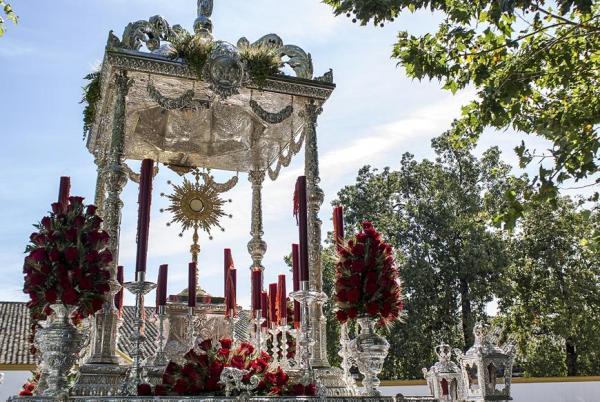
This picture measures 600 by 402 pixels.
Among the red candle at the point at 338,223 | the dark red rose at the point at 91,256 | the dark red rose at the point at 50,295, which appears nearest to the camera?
the dark red rose at the point at 50,295

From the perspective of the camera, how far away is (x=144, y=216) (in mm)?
5141

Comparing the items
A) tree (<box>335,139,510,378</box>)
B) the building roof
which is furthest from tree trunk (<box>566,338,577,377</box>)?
the building roof

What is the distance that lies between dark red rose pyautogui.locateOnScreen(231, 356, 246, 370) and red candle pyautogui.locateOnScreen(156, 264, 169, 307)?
1.13 metres

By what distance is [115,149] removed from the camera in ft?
22.0

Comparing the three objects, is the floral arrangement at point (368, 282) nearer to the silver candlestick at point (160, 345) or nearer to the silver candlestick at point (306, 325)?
the silver candlestick at point (306, 325)

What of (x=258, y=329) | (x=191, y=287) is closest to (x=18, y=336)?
(x=258, y=329)

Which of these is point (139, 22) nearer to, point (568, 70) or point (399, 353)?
point (568, 70)

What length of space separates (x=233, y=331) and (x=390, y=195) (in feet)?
74.6

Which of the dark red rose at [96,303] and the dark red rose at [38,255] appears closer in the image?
the dark red rose at [38,255]

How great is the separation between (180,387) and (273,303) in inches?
161

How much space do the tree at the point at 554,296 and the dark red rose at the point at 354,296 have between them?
22.4 metres

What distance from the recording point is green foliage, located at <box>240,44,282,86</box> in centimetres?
747

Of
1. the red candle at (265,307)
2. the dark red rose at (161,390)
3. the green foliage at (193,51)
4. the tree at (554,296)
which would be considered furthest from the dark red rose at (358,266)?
the tree at (554,296)

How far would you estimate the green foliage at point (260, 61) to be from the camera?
747cm
